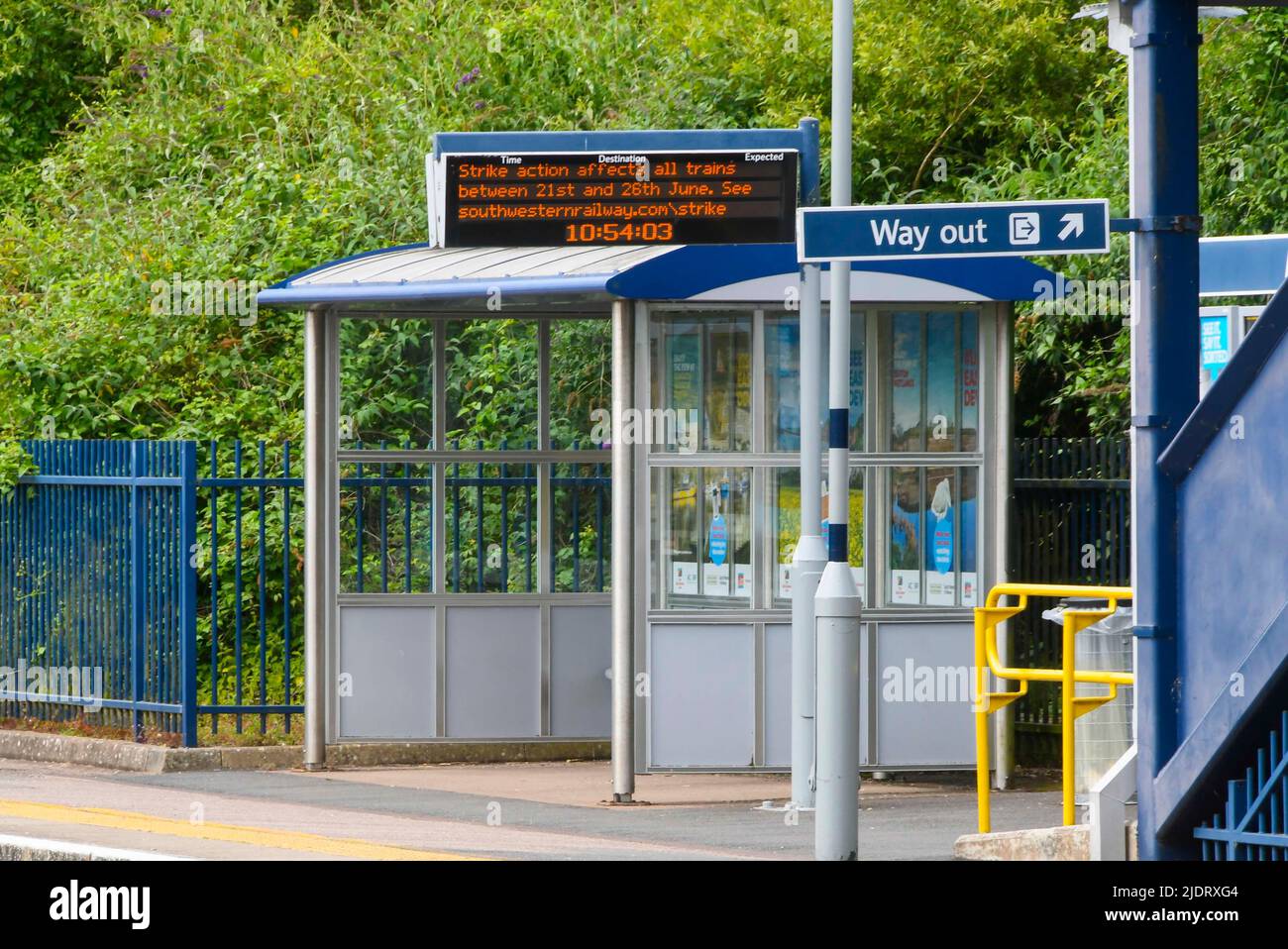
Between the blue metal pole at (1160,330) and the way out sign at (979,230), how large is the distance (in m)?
0.19

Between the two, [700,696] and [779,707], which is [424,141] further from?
[779,707]

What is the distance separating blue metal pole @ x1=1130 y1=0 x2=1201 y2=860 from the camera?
280 inches

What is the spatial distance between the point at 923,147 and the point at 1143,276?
12268mm

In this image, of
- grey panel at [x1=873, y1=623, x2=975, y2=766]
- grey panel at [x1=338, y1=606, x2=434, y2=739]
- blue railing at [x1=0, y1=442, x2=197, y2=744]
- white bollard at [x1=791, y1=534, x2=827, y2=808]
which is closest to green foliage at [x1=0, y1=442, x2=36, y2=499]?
blue railing at [x1=0, y1=442, x2=197, y2=744]

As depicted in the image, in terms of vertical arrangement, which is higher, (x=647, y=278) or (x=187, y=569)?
(x=647, y=278)

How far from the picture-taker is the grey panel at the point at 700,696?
11281 mm

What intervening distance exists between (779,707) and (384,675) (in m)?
2.59

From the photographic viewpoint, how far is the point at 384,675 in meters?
12.4

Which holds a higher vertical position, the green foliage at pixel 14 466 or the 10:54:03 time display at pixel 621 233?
the 10:54:03 time display at pixel 621 233

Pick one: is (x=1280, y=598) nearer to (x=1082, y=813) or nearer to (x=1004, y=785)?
(x=1082, y=813)

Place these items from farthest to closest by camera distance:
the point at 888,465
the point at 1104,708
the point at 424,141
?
1. the point at 424,141
2. the point at 888,465
3. the point at 1104,708
